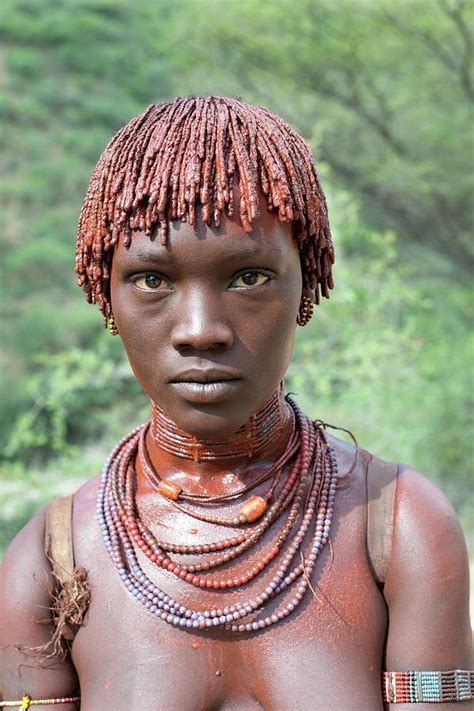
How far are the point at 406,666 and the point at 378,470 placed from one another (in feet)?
1.09

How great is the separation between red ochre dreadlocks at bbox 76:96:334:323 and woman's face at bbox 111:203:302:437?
0.09 feet

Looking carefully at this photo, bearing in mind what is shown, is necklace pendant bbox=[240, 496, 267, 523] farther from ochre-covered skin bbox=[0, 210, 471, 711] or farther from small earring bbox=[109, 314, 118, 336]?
small earring bbox=[109, 314, 118, 336]

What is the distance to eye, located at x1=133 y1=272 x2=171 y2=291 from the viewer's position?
1330mm

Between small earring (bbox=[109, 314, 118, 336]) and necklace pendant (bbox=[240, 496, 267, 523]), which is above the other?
small earring (bbox=[109, 314, 118, 336])

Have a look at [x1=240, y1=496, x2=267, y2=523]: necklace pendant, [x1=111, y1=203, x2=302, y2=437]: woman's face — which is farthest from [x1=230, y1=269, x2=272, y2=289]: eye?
[x1=240, y1=496, x2=267, y2=523]: necklace pendant

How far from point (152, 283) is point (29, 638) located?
0.65 m

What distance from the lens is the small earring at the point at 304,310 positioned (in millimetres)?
1499

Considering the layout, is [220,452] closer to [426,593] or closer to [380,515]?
[380,515]

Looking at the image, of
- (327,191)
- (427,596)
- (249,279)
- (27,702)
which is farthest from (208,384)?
(327,191)

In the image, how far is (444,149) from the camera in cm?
833

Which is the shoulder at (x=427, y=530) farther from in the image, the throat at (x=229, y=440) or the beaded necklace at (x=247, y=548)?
the throat at (x=229, y=440)

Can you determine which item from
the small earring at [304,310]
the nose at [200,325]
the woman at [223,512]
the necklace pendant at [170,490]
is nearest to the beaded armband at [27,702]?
the woman at [223,512]

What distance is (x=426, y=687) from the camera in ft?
4.57

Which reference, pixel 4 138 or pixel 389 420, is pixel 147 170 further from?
pixel 4 138
